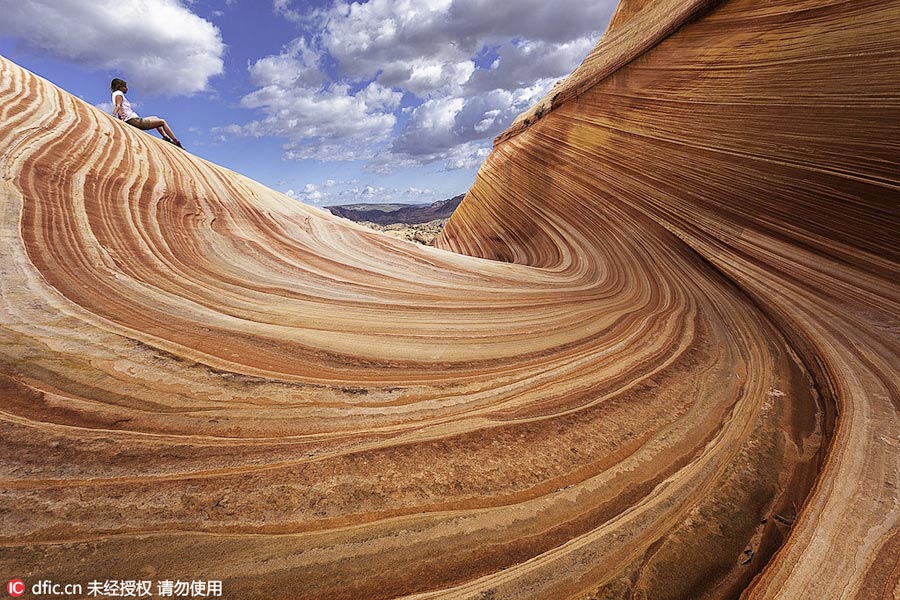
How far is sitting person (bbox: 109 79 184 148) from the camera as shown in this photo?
418 cm

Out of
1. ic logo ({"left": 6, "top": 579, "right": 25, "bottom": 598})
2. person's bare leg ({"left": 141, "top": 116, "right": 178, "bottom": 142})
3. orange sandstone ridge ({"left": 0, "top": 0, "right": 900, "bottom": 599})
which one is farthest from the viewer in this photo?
person's bare leg ({"left": 141, "top": 116, "right": 178, "bottom": 142})

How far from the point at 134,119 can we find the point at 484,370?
4.87 metres

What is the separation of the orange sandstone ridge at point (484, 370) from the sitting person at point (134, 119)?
1.12 meters

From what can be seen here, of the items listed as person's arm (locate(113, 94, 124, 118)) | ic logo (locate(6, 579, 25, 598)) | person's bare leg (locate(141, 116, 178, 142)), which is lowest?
ic logo (locate(6, 579, 25, 598))

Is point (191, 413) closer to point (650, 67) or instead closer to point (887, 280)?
point (887, 280)

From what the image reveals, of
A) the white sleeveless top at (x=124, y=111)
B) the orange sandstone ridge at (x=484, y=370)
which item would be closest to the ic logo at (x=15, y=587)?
the orange sandstone ridge at (x=484, y=370)

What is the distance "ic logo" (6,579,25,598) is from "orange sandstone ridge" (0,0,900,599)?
0.06ft

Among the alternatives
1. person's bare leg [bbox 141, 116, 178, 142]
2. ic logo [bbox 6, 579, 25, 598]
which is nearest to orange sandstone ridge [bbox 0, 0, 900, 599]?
ic logo [bbox 6, 579, 25, 598]

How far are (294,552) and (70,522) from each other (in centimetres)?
53

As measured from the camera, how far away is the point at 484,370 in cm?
177

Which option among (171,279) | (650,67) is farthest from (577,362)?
(650,67)

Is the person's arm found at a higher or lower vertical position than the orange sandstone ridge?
higher

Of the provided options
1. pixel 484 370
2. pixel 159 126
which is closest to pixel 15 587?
pixel 484 370

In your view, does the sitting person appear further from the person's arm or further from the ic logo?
the ic logo
